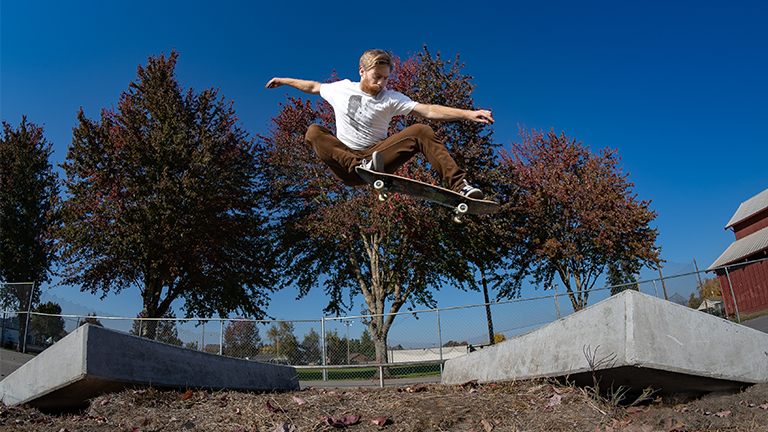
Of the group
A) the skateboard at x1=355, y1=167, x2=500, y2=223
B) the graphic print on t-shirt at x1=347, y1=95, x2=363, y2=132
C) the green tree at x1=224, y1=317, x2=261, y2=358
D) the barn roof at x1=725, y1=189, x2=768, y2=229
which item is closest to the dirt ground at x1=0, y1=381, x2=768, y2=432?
the skateboard at x1=355, y1=167, x2=500, y2=223

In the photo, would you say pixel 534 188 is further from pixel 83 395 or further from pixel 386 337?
pixel 83 395

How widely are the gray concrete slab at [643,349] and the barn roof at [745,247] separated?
28.1m

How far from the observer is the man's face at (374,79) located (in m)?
5.03

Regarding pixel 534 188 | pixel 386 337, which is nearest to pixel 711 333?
pixel 386 337

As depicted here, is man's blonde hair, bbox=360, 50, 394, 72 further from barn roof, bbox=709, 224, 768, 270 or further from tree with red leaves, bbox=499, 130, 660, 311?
barn roof, bbox=709, 224, 768, 270

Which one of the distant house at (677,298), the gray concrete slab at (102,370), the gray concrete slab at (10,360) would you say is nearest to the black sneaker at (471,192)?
the gray concrete slab at (102,370)

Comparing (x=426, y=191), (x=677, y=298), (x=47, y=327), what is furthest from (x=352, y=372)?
(x=677, y=298)

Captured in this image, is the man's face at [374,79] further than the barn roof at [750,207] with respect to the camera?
No

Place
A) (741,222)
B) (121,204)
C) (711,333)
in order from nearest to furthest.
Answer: (711,333), (121,204), (741,222)

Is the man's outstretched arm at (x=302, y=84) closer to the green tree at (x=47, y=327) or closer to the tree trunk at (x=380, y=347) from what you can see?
the tree trunk at (x=380, y=347)

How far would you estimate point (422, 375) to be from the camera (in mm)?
11375

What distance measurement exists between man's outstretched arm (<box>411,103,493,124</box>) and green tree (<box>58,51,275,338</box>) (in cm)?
1334

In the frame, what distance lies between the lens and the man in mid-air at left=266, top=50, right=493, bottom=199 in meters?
5.01

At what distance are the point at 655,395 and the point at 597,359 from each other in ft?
4.21
